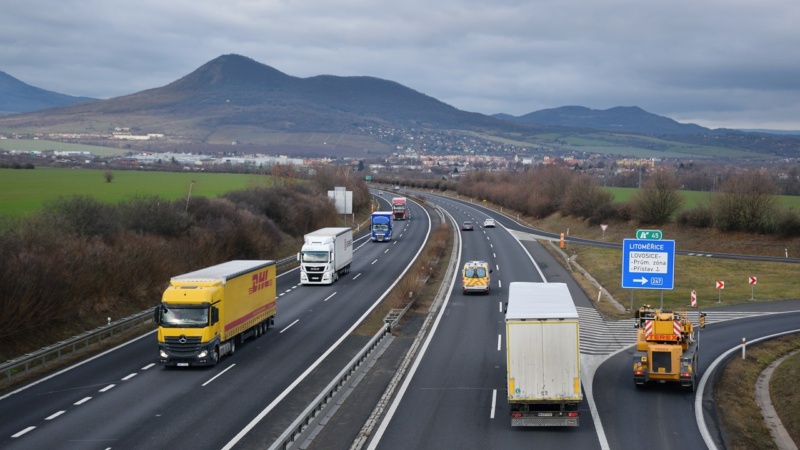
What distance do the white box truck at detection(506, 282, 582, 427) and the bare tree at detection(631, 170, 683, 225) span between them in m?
69.1

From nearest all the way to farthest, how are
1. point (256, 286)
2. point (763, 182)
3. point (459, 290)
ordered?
1. point (256, 286)
2. point (459, 290)
3. point (763, 182)

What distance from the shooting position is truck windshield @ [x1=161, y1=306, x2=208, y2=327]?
2914 cm

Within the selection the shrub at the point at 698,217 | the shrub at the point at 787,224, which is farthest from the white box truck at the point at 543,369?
the shrub at the point at 698,217

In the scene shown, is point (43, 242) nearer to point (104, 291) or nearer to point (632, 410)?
point (104, 291)

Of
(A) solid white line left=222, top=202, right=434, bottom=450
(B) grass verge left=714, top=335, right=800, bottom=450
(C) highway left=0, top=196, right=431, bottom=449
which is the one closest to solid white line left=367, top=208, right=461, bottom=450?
(C) highway left=0, top=196, right=431, bottom=449

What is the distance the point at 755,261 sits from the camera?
225ft

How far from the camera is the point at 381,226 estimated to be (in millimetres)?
82188

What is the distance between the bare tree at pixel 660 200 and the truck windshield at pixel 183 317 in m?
67.6

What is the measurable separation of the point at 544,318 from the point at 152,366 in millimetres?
15497

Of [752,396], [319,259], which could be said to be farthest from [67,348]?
[752,396]

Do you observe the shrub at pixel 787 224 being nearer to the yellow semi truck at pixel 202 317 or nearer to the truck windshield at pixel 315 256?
the truck windshield at pixel 315 256

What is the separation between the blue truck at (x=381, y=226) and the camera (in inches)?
3226

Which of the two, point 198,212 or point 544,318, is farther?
point 198,212

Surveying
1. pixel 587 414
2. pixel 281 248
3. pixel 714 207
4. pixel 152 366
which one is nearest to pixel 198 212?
pixel 281 248
